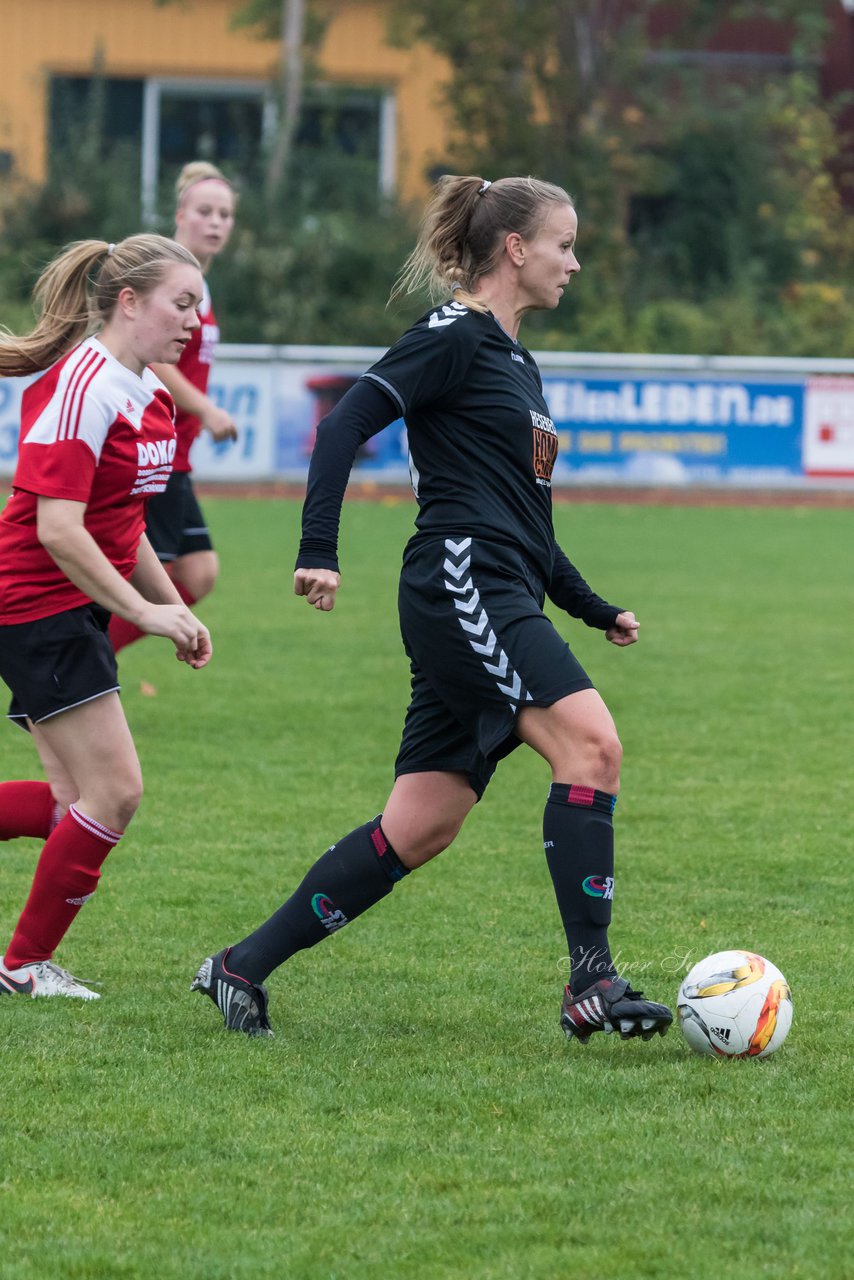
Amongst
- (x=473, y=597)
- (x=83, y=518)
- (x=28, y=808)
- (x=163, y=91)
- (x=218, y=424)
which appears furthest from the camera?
(x=163, y=91)

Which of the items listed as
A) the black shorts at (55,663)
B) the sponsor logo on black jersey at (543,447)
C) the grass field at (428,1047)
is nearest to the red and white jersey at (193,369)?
the grass field at (428,1047)

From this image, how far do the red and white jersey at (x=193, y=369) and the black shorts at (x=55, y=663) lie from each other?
9.87ft

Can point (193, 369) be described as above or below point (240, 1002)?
above

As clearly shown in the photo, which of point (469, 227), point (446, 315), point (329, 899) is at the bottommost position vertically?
point (329, 899)

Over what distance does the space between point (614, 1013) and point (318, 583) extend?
1.09 meters

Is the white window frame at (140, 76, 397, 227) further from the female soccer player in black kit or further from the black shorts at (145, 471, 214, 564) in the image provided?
the female soccer player in black kit

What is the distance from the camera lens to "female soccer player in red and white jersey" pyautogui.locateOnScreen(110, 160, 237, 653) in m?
7.05

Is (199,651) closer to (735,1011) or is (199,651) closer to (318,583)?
(318,583)

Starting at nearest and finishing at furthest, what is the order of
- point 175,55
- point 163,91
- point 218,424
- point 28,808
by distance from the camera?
point 28,808 → point 218,424 → point 175,55 → point 163,91

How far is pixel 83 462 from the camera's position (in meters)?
4.14

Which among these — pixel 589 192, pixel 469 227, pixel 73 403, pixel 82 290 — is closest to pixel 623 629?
pixel 469 227

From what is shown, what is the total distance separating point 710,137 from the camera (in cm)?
3138

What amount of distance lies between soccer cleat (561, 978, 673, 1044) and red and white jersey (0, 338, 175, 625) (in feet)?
4.86

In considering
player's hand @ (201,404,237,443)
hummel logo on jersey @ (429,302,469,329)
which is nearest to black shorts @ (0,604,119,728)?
hummel logo on jersey @ (429,302,469,329)
